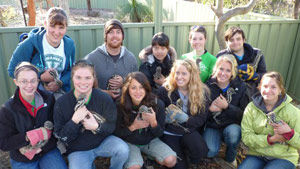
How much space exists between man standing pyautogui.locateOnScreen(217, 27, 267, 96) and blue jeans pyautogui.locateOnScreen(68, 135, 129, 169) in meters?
1.98

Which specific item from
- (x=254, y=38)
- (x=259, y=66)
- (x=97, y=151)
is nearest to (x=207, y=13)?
(x=254, y=38)

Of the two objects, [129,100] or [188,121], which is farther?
[188,121]

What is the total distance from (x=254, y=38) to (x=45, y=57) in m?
4.12

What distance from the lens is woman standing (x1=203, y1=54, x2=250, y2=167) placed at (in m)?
3.02

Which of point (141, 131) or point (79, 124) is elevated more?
point (79, 124)

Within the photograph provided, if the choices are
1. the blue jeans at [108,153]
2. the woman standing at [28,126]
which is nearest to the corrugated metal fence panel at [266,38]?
the blue jeans at [108,153]

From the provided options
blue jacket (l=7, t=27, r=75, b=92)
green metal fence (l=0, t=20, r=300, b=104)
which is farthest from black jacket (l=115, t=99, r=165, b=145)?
green metal fence (l=0, t=20, r=300, b=104)

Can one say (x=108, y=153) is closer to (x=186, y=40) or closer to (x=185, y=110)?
(x=185, y=110)

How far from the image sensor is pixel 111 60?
3197 mm

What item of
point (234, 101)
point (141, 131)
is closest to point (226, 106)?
point (234, 101)

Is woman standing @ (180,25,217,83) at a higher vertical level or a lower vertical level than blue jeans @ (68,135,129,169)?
higher

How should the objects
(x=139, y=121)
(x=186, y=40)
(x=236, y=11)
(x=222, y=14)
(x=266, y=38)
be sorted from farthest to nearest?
(x=266, y=38), (x=186, y=40), (x=222, y=14), (x=236, y=11), (x=139, y=121)

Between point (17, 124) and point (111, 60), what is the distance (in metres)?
1.37

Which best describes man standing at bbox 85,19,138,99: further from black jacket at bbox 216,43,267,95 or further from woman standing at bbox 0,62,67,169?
black jacket at bbox 216,43,267,95
